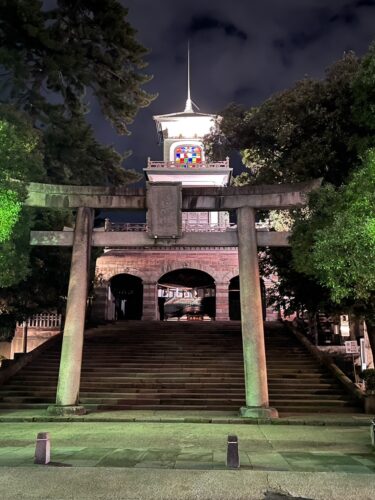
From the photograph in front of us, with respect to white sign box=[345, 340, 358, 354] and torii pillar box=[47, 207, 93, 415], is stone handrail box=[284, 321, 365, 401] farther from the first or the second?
torii pillar box=[47, 207, 93, 415]

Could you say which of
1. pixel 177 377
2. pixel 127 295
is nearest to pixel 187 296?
pixel 127 295

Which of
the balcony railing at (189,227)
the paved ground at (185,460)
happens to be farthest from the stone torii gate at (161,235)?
the balcony railing at (189,227)

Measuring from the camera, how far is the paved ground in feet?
20.2

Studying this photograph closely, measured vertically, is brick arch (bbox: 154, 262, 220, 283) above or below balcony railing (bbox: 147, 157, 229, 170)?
below

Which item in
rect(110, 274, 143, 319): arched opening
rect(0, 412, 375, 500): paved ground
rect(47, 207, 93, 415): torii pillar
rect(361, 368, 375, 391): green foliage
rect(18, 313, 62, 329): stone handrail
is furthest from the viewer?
rect(110, 274, 143, 319): arched opening

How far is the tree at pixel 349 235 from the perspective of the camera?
967 cm

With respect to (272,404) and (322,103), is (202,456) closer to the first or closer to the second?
(272,404)

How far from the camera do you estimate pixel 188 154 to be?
133 feet

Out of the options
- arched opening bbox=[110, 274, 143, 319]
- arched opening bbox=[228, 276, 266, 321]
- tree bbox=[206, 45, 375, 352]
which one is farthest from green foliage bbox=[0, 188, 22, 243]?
arched opening bbox=[228, 276, 266, 321]

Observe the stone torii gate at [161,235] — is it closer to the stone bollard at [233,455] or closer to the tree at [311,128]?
the tree at [311,128]

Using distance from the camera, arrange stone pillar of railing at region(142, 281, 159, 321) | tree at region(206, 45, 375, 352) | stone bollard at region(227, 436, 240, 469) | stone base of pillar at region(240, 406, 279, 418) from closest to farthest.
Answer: stone bollard at region(227, 436, 240, 469) → tree at region(206, 45, 375, 352) → stone base of pillar at region(240, 406, 279, 418) → stone pillar of railing at region(142, 281, 159, 321)

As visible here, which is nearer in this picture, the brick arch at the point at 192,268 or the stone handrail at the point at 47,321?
the stone handrail at the point at 47,321

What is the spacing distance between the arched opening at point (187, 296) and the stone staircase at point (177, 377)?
32.5ft

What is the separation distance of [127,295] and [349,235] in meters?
28.1
